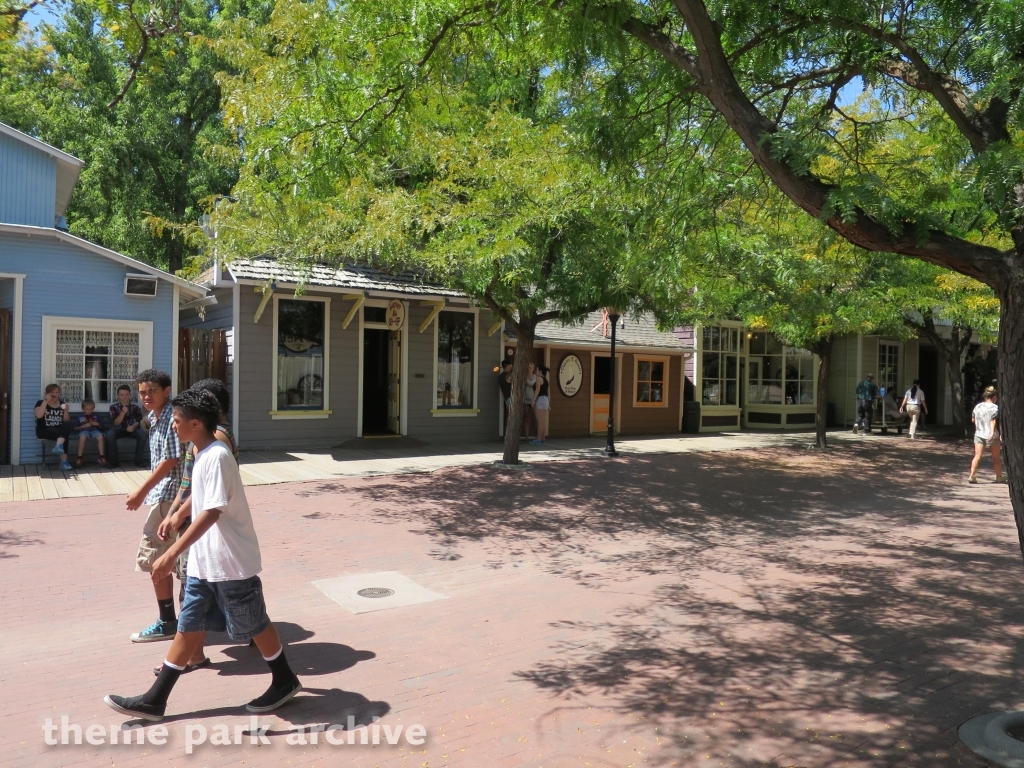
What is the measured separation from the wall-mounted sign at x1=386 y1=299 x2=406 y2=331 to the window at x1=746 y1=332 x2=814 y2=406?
1332cm

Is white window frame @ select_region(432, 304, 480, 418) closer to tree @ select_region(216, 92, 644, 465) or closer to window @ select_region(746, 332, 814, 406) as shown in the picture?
tree @ select_region(216, 92, 644, 465)

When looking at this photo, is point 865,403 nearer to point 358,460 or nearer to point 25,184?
point 358,460

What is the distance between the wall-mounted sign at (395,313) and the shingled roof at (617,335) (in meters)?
3.68

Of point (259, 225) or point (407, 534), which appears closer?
point (407, 534)

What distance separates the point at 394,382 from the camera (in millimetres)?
17312

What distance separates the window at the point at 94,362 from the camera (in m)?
12.9

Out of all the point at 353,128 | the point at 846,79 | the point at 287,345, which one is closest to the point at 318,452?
the point at 287,345

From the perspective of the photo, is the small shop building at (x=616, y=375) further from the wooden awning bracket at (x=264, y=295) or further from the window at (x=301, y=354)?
the wooden awning bracket at (x=264, y=295)

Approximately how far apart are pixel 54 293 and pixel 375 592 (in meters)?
9.18

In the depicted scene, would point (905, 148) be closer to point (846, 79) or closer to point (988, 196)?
point (846, 79)

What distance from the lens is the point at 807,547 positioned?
8930 millimetres

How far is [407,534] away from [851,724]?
18.6 feet

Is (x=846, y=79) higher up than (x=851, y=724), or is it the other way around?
(x=846, y=79)

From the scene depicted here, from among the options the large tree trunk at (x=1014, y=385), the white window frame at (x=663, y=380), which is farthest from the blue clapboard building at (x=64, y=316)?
the large tree trunk at (x=1014, y=385)
